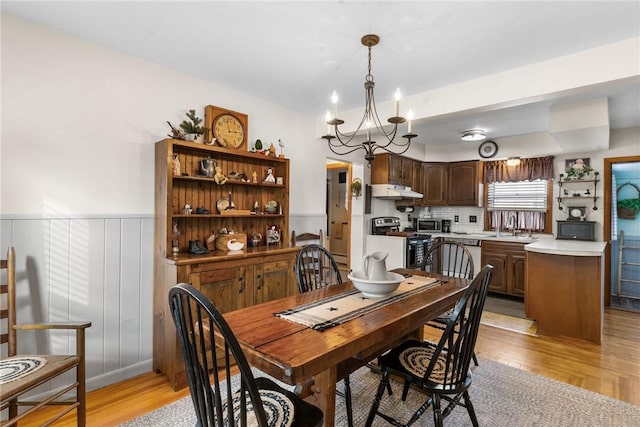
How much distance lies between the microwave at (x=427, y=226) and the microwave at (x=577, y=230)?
1762 mm

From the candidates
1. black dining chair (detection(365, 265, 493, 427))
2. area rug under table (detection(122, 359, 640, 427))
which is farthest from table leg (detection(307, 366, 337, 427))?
area rug under table (detection(122, 359, 640, 427))

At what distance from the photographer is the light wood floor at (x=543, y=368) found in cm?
213

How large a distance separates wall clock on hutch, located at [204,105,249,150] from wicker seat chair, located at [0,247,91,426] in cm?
168

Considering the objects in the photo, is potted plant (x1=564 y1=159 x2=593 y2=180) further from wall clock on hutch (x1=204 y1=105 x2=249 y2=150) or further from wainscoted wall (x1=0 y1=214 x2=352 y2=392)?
wainscoted wall (x1=0 y1=214 x2=352 y2=392)

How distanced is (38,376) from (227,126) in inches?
88.4

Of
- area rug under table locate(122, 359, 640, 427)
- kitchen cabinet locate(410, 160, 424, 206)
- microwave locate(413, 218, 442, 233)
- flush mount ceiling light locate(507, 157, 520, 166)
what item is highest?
flush mount ceiling light locate(507, 157, 520, 166)

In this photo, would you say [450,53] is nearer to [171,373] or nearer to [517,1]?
[517,1]

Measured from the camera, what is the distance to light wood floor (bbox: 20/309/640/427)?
2129 millimetres

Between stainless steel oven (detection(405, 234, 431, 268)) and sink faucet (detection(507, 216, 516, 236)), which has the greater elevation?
sink faucet (detection(507, 216, 516, 236))

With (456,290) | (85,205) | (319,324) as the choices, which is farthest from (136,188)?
(456,290)

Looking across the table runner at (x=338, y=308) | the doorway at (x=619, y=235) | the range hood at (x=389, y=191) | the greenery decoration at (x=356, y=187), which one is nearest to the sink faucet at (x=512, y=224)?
the doorway at (x=619, y=235)

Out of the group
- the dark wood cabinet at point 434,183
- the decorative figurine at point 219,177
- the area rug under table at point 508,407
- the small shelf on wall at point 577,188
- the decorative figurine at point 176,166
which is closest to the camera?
the area rug under table at point 508,407

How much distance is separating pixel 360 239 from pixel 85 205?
3.53 meters

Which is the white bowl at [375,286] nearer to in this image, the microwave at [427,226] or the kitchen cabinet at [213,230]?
the kitchen cabinet at [213,230]
